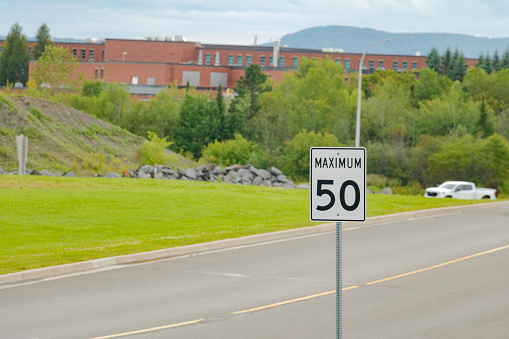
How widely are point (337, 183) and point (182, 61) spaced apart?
12479 centimetres

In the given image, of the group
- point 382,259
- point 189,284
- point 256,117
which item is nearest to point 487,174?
point 256,117

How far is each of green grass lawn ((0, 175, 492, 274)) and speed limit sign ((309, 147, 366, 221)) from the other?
25.8ft

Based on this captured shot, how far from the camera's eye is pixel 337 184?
7074 millimetres

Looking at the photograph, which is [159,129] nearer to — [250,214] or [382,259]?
[250,214]

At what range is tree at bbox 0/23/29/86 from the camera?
5413 inches

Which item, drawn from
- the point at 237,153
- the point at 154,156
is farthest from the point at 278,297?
the point at 237,153

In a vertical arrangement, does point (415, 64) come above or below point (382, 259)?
above

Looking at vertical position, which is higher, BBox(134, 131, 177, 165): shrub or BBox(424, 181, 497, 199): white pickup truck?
BBox(134, 131, 177, 165): shrub

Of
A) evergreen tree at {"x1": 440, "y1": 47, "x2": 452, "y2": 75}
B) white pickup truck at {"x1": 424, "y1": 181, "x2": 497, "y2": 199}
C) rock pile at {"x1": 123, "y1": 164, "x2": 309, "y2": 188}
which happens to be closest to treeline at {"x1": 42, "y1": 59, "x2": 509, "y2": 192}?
evergreen tree at {"x1": 440, "y1": 47, "x2": 452, "y2": 75}

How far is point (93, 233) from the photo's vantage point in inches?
747

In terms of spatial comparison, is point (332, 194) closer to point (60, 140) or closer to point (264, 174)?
point (264, 174)

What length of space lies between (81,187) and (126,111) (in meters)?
63.7

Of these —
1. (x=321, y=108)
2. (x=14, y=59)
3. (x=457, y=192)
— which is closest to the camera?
(x=457, y=192)

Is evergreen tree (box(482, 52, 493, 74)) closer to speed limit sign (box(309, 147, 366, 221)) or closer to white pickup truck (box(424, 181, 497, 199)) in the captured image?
white pickup truck (box(424, 181, 497, 199))
